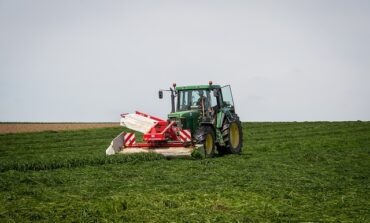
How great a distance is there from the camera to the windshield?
17734mm

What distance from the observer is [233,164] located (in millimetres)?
14898

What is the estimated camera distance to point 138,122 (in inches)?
688

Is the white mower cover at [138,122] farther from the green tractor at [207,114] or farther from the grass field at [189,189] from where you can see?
the grass field at [189,189]

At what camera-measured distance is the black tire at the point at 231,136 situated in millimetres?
17984

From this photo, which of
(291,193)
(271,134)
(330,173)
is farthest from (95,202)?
(271,134)

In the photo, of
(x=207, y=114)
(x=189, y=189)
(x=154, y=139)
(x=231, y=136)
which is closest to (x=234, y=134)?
(x=231, y=136)

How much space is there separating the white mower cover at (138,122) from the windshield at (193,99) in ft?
3.78

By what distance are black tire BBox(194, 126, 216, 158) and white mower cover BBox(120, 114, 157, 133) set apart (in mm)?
1467

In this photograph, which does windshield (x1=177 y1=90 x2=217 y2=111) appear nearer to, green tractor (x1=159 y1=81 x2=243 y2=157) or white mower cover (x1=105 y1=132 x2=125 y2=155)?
green tractor (x1=159 y1=81 x2=243 y2=157)

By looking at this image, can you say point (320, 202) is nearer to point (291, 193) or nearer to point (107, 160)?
point (291, 193)

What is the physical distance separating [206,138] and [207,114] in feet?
3.43

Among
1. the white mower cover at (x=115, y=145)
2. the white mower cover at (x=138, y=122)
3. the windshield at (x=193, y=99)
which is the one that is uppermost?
the windshield at (x=193, y=99)

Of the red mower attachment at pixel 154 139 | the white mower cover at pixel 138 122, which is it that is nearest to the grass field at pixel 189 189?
the red mower attachment at pixel 154 139

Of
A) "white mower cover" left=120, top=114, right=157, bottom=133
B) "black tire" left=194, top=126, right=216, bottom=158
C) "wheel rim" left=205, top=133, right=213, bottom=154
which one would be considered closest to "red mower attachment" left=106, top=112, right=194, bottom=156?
"white mower cover" left=120, top=114, right=157, bottom=133
